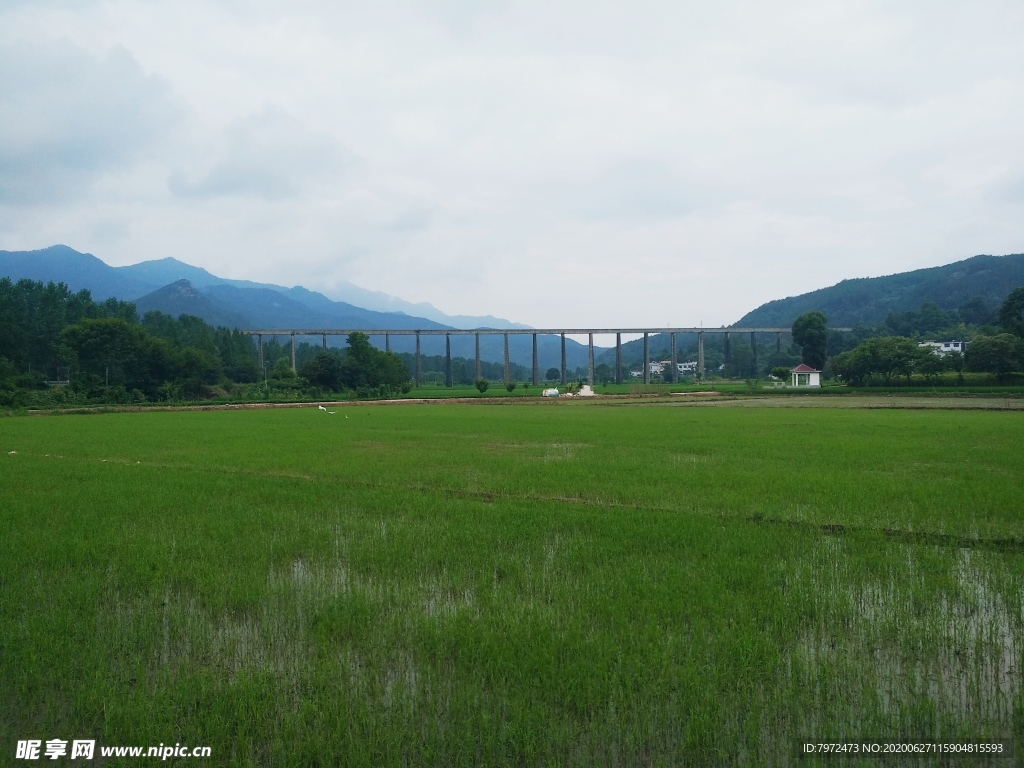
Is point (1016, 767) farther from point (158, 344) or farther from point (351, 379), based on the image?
point (351, 379)

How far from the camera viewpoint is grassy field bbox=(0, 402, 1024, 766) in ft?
12.3

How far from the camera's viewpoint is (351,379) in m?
73.5

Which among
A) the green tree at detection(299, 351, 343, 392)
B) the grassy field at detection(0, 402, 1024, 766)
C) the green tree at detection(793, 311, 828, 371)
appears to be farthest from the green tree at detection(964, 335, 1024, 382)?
the green tree at detection(299, 351, 343, 392)

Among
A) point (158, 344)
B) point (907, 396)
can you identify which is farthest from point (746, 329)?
point (158, 344)

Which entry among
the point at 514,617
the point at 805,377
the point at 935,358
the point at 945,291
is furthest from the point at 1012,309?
the point at 945,291

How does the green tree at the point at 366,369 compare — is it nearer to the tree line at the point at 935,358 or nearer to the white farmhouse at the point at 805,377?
the tree line at the point at 935,358

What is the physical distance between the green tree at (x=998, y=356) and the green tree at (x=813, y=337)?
42832 millimetres

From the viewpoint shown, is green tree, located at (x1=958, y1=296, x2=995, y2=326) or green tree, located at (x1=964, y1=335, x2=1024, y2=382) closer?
green tree, located at (x1=964, y1=335, x2=1024, y2=382)

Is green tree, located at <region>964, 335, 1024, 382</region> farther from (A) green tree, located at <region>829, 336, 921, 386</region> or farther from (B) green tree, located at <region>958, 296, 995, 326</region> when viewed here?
(B) green tree, located at <region>958, 296, 995, 326</region>

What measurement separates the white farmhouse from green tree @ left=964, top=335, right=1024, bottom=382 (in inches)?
859

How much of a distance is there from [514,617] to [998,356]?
230 ft

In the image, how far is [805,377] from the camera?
89.8 meters

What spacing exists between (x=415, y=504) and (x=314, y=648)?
213 inches

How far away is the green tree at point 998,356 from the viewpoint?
58688 millimetres
